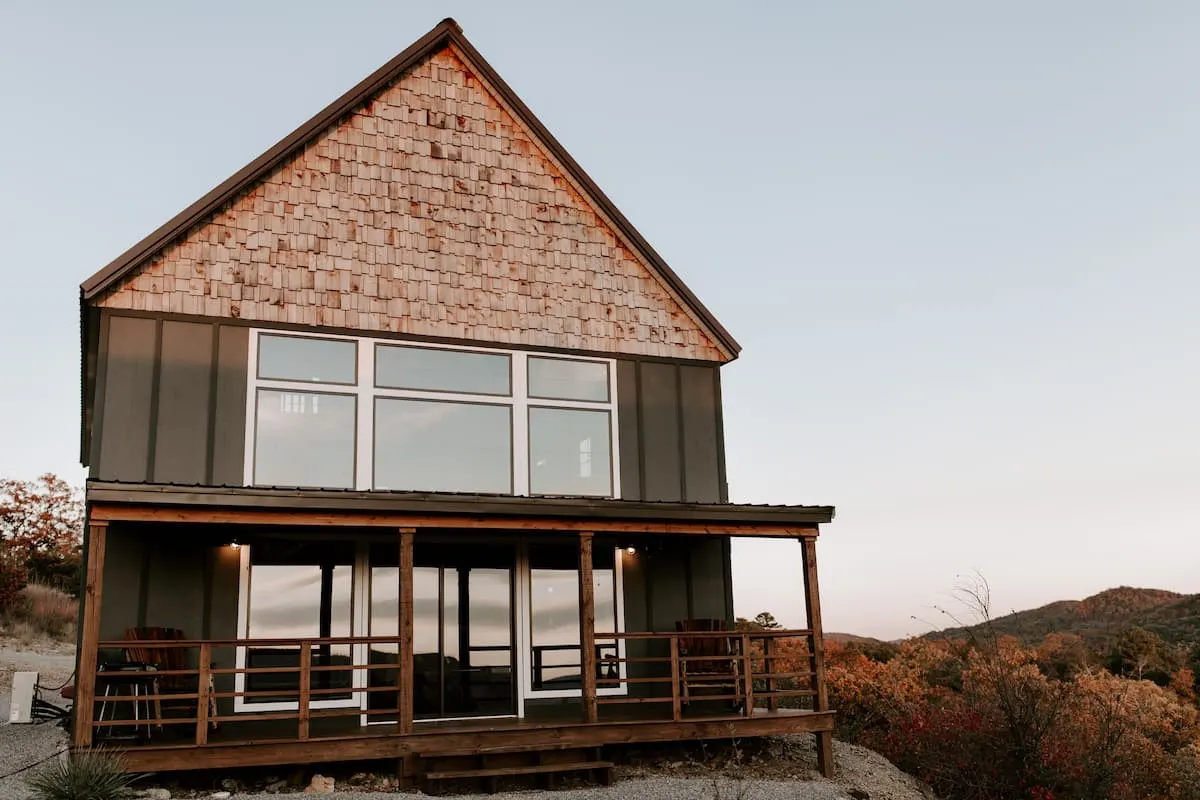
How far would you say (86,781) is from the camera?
7.44 metres

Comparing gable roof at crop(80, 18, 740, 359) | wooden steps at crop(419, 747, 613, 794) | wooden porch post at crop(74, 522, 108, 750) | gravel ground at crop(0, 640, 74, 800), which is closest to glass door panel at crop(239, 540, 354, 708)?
wooden steps at crop(419, 747, 613, 794)

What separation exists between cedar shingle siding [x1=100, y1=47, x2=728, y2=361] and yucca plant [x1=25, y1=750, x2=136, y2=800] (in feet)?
15.0

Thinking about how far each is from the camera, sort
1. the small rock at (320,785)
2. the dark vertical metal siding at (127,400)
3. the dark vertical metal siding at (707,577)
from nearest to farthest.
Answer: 1. the small rock at (320,785)
2. the dark vertical metal siding at (127,400)
3. the dark vertical metal siding at (707,577)

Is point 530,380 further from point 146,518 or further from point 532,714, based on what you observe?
point 146,518

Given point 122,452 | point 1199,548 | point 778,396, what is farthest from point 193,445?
point 1199,548

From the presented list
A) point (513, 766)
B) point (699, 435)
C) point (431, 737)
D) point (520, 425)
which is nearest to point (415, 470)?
point (520, 425)

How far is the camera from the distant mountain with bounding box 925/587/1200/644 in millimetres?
30484

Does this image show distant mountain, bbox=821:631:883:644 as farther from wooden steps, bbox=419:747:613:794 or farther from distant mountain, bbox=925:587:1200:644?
wooden steps, bbox=419:747:613:794

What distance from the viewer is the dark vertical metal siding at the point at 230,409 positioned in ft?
33.7

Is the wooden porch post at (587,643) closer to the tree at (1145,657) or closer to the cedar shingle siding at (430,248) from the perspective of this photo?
the cedar shingle siding at (430,248)

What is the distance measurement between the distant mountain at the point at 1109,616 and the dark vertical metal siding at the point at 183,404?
82.5 ft

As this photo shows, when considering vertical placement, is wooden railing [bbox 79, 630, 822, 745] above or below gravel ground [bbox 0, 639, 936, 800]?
above

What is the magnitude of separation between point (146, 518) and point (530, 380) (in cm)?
474

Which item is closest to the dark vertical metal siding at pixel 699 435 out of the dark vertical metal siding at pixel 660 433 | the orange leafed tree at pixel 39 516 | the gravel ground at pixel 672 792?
the dark vertical metal siding at pixel 660 433
